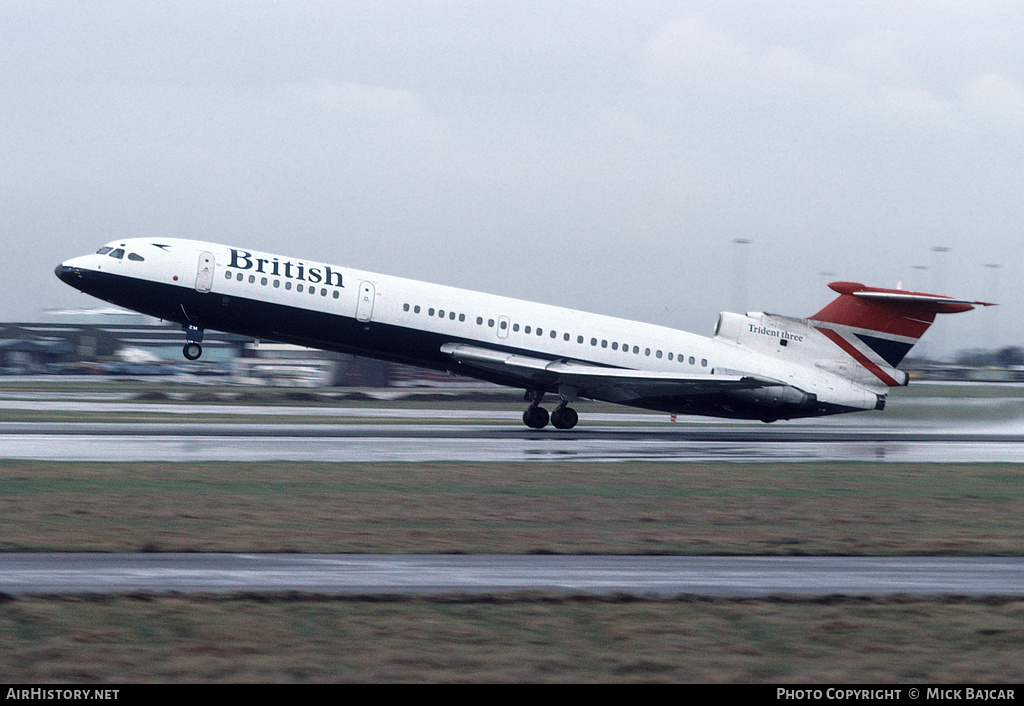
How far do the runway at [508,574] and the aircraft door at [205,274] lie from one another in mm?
20684

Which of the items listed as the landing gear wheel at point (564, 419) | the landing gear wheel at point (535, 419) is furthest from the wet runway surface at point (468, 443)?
the landing gear wheel at point (535, 419)

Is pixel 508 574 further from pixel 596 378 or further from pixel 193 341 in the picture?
pixel 193 341

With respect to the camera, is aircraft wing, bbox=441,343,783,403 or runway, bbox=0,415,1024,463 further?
aircraft wing, bbox=441,343,783,403

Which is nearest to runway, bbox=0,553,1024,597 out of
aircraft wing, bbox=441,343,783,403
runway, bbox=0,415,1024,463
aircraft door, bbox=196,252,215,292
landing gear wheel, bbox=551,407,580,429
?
runway, bbox=0,415,1024,463

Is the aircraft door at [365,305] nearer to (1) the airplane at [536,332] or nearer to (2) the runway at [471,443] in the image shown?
(1) the airplane at [536,332]

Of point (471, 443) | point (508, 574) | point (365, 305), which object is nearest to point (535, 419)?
point (471, 443)

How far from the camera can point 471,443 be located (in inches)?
1223

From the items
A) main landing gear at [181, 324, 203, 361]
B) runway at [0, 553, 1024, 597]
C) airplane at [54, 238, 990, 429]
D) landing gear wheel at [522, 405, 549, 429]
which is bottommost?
runway at [0, 553, 1024, 597]

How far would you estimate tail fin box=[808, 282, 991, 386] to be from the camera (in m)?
37.3

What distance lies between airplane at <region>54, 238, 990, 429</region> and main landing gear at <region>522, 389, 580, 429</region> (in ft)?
0.16

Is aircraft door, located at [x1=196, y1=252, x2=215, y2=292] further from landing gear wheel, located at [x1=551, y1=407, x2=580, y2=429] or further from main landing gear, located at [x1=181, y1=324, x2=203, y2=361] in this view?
landing gear wheel, located at [x1=551, y1=407, x2=580, y2=429]

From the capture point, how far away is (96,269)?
33.6m

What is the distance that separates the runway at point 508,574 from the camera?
11852 mm
